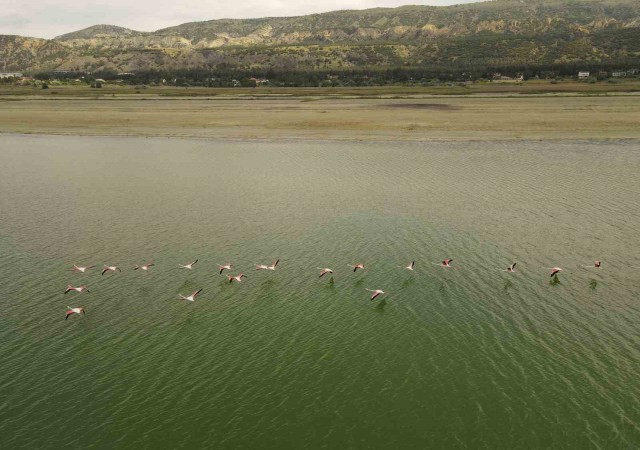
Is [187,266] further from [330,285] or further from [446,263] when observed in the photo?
[446,263]

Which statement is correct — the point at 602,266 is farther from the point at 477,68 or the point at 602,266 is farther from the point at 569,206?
the point at 477,68

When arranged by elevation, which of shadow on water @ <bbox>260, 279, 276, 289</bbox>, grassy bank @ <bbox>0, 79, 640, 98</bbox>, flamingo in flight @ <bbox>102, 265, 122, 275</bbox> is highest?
grassy bank @ <bbox>0, 79, 640, 98</bbox>

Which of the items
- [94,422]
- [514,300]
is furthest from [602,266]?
[94,422]

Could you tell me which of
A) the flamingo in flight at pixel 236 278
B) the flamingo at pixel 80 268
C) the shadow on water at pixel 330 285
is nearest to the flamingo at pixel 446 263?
the shadow on water at pixel 330 285

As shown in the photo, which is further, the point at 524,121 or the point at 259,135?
the point at 524,121

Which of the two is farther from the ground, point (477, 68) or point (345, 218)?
point (477, 68)

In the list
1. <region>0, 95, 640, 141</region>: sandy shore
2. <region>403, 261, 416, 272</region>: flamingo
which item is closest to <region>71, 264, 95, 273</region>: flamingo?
<region>403, 261, 416, 272</region>: flamingo

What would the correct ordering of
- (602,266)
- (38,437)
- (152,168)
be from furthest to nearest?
1. (152,168)
2. (602,266)
3. (38,437)

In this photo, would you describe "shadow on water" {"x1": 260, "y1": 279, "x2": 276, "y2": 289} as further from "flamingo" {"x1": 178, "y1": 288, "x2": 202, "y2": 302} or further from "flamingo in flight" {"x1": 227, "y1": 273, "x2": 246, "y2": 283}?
"flamingo" {"x1": 178, "y1": 288, "x2": 202, "y2": 302}
